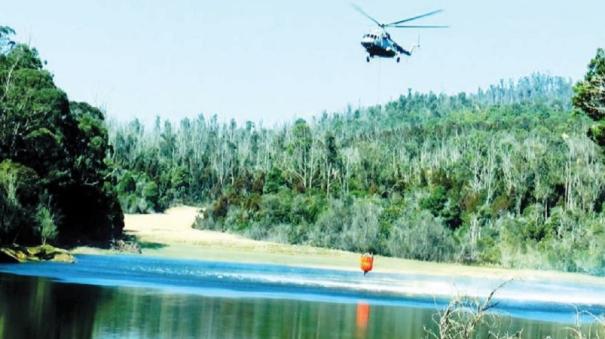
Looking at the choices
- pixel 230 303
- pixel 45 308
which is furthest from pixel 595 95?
pixel 45 308

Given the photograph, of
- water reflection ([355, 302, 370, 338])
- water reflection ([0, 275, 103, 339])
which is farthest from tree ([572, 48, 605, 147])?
water reflection ([0, 275, 103, 339])

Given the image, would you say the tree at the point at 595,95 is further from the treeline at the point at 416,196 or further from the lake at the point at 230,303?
Result: the treeline at the point at 416,196

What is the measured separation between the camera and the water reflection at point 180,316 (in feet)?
86.9

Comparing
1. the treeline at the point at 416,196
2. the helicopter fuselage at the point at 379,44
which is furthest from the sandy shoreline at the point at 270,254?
the helicopter fuselage at the point at 379,44

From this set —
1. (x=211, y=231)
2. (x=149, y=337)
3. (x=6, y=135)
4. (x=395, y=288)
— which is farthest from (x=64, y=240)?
(x=149, y=337)

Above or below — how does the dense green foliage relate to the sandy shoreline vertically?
above

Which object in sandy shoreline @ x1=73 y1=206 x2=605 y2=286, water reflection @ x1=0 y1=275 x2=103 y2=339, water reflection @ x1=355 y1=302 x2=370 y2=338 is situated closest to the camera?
water reflection @ x1=0 y1=275 x2=103 y2=339

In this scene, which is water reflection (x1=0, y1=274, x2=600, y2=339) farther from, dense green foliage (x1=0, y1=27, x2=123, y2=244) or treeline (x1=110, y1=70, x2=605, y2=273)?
treeline (x1=110, y1=70, x2=605, y2=273)

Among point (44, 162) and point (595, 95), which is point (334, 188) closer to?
point (44, 162)

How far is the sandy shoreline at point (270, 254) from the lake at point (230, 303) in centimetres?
835

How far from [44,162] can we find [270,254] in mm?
21918

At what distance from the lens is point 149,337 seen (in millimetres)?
25500

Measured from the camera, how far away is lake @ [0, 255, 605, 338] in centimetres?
2777

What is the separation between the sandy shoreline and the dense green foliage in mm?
3726
